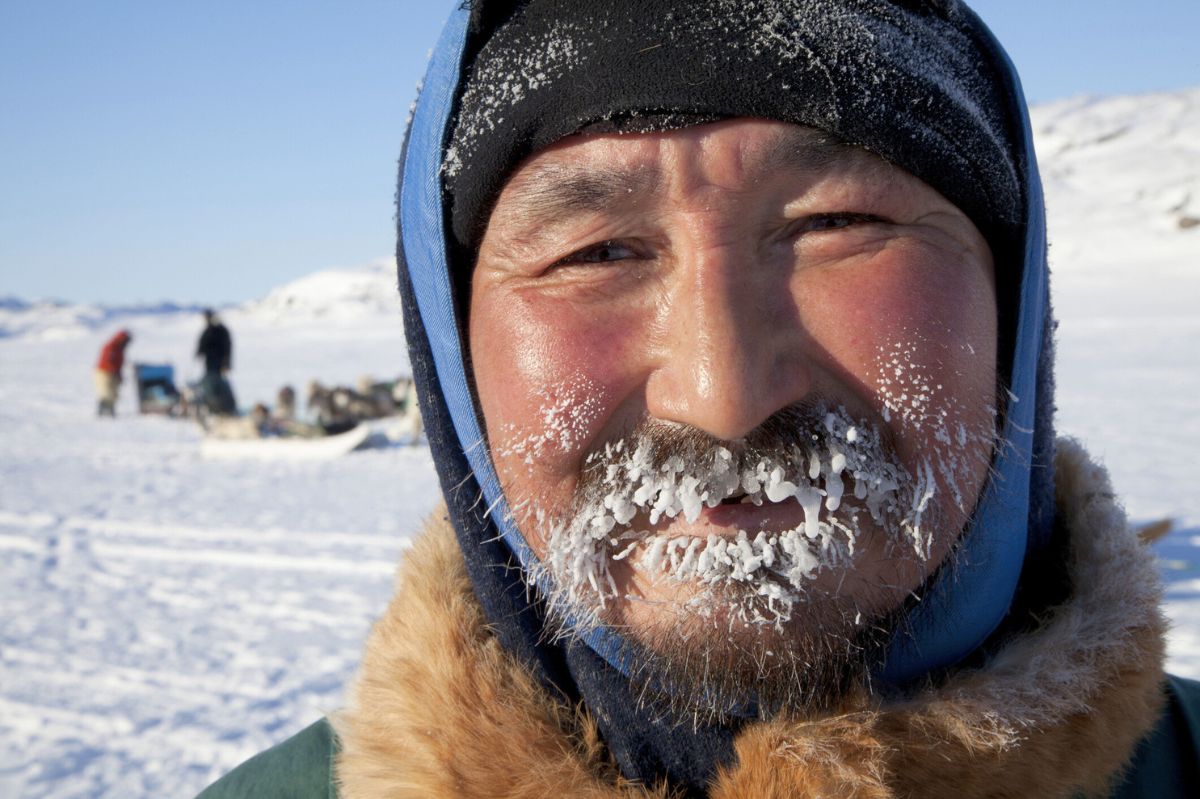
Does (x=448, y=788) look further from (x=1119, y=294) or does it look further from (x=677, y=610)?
(x=1119, y=294)

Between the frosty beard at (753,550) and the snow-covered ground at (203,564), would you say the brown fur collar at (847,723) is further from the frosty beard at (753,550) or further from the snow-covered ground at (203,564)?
the snow-covered ground at (203,564)

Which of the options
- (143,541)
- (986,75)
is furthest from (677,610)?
(143,541)

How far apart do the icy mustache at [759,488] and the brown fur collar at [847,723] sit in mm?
251

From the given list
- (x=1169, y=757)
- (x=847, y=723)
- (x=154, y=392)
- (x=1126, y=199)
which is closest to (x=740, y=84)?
(x=847, y=723)

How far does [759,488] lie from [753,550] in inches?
2.6

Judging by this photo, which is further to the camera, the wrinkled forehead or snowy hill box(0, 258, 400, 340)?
snowy hill box(0, 258, 400, 340)

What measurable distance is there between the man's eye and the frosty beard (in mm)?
225

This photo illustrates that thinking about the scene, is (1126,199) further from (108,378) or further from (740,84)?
(740,84)

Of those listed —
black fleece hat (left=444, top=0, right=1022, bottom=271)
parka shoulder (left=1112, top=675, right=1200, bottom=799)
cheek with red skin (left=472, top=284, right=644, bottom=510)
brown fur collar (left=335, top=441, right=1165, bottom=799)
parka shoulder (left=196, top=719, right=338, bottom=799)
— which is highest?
black fleece hat (left=444, top=0, right=1022, bottom=271)

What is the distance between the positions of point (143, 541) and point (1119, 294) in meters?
26.5

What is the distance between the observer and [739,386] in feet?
3.20

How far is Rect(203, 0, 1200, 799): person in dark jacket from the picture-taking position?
3.29 ft

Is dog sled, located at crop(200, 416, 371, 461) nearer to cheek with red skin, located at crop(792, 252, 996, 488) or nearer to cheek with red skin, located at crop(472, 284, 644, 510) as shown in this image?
cheek with red skin, located at crop(472, 284, 644, 510)

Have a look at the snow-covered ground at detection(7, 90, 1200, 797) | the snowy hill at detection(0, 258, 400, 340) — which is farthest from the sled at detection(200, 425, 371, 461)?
the snowy hill at detection(0, 258, 400, 340)
